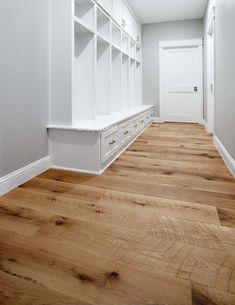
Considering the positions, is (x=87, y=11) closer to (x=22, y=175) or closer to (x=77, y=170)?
(x=77, y=170)

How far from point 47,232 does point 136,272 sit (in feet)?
1.93

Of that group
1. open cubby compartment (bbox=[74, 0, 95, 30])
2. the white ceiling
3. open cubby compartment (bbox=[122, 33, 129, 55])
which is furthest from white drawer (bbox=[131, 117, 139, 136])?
the white ceiling

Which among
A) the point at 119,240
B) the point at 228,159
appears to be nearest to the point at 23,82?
the point at 119,240

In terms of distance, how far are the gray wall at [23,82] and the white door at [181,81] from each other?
4.27 metres

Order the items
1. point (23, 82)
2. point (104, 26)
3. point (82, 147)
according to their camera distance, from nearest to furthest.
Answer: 1. point (23, 82)
2. point (82, 147)
3. point (104, 26)

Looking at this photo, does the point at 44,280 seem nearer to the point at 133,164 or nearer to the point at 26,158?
the point at 26,158

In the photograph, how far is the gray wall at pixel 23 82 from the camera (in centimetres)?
188

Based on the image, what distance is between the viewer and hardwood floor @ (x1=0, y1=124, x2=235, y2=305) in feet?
3.20

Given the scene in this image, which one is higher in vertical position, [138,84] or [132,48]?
[132,48]

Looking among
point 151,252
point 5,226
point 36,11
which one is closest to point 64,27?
point 36,11

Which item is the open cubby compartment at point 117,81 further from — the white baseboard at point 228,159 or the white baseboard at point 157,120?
the white baseboard at point 157,120

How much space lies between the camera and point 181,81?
6.08 metres

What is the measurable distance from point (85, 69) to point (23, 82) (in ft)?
3.54

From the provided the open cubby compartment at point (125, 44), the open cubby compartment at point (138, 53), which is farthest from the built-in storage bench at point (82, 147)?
the open cubby compartment at point (138, 53)
